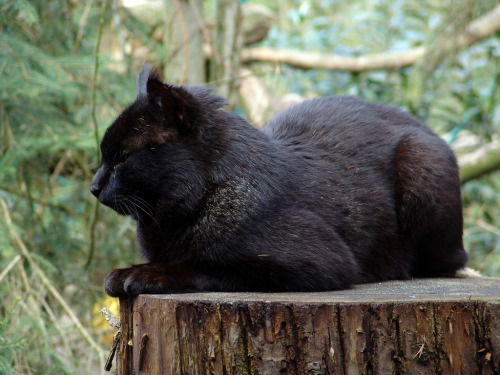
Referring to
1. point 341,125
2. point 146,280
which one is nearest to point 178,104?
point 146,280

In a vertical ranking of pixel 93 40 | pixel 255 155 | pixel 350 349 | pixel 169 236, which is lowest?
pixel 350 349

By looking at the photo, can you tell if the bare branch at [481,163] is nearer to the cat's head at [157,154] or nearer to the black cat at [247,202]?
the black cat at [247,202]

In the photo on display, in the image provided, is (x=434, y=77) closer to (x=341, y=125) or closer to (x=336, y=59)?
(x=336, y=59)

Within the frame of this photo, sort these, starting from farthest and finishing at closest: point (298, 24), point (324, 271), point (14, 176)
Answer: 1. point (298, 24)
2. point (14, 176)
3. point (324, 271)

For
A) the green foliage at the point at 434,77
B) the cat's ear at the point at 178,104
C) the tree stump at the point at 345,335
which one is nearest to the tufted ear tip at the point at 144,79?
the cat's ear at the point at 178,104

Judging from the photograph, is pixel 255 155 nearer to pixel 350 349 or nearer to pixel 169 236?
pixel 169 236

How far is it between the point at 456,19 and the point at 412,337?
3970 mm

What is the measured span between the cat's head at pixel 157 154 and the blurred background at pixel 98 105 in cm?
92

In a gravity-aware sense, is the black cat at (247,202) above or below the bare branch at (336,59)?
below

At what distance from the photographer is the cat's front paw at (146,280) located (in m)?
2.05

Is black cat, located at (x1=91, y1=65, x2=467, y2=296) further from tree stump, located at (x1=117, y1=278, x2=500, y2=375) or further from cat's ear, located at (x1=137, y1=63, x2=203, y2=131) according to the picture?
tree stump, located at (x1=117, y1=278, x2=500, y2=375)

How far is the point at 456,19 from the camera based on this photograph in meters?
4.93

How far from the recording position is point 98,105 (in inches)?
175

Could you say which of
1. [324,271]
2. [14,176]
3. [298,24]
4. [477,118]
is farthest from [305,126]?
[298,24]
